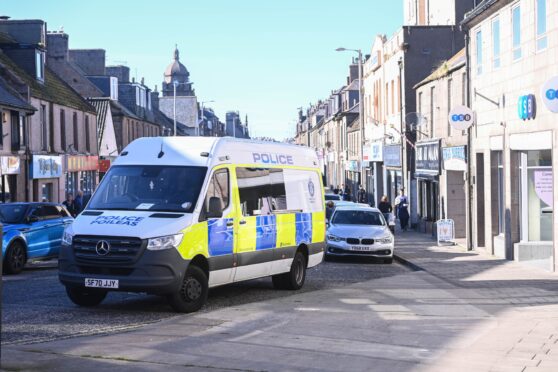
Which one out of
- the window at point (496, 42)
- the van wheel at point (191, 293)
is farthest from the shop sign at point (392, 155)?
the van wheel at point (191, 293)

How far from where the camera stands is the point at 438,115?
108 ft

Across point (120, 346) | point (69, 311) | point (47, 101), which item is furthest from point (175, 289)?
point (47, 101)

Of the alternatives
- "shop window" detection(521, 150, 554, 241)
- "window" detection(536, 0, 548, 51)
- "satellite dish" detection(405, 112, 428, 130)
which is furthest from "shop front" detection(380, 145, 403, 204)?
"window" detection(536, 0, 548, 51)

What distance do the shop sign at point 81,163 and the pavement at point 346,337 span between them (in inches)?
1181

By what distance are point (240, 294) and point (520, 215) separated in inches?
380

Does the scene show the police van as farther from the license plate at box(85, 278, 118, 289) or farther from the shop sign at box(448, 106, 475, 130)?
Result: the shop sign at box(448, 106, 475, 130)

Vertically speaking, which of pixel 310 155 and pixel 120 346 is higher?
pixel 310 155

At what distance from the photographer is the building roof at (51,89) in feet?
125

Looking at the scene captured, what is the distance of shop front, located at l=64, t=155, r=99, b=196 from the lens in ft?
144

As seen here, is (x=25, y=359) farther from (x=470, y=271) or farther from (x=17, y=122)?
(x=17, y=122)

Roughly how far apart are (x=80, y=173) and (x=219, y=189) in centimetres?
3453

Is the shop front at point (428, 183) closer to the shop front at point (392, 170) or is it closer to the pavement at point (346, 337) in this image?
the shop front at point (392, 170)

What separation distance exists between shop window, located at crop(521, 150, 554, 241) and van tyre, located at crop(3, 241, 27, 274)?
11.9m

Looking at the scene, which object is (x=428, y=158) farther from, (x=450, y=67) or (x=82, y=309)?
(x=82, y=309)
